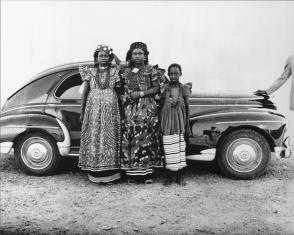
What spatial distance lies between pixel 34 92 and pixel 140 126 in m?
1.85

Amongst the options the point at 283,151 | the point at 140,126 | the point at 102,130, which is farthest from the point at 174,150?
the point at 283,151

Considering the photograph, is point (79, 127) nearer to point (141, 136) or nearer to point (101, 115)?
point (101, 115)

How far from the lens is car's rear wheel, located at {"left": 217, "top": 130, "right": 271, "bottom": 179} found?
5.91 meters

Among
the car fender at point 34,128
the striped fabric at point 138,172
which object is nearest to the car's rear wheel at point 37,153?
the car fender at point 34,128

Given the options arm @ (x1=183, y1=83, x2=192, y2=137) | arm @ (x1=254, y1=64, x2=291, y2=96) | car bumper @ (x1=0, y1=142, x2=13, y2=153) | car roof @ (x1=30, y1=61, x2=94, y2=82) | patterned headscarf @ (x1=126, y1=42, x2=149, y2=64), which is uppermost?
patterned headscarf @ (x1=126, y1=42, x2=149, y2=64)

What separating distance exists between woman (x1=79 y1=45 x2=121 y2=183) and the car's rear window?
829mm

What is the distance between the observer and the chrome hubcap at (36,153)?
6.24 metres

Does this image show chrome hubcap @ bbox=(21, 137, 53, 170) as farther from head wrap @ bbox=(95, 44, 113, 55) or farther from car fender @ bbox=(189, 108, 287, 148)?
car fender @ bbox=(189, 108, 287, 148)

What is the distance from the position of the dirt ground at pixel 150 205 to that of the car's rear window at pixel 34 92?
1.13 metres

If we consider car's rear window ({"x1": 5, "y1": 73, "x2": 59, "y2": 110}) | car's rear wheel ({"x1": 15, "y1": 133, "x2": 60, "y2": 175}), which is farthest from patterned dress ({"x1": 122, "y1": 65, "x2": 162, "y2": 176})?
car's rear window ({"x1": 5, "y1": 73, "x2": 59, "y2": 110})

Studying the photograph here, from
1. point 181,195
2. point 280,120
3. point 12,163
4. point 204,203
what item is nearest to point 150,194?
point 181,195

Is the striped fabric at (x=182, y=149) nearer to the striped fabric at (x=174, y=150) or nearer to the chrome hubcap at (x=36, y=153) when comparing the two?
the striped fabric at (x=174, y=150)

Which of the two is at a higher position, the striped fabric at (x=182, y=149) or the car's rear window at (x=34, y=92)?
the car's rear window at (x=34, y=92)

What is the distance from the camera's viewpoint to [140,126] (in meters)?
5.60
